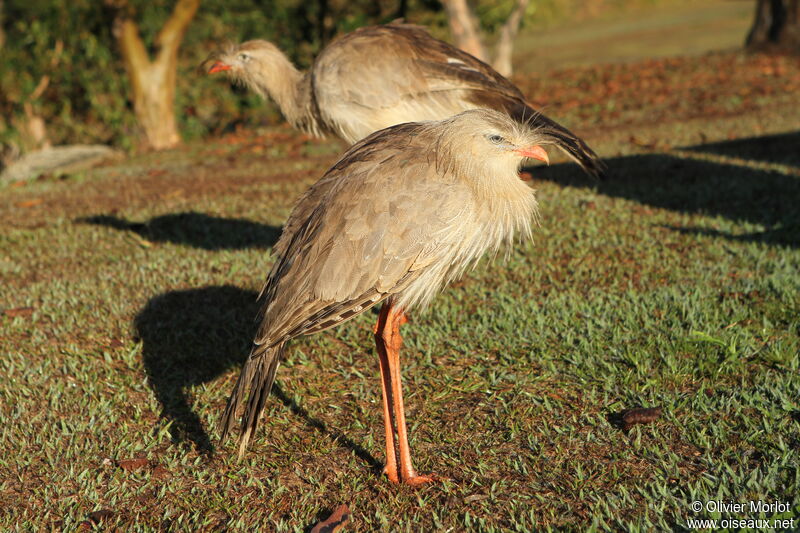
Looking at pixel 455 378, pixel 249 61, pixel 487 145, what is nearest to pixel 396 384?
pixel 455 378

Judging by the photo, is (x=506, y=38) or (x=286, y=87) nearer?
(x=286, y=87)

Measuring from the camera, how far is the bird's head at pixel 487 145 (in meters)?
2.99

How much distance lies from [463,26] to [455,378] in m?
13.6

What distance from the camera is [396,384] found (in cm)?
306

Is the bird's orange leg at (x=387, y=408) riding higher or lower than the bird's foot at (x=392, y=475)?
higher

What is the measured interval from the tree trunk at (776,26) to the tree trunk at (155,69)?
13256 millimetres

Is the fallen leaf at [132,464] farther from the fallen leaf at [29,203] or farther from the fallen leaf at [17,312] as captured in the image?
the fallen leaf at [29,203]

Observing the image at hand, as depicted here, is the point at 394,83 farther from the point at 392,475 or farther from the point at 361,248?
the point at 392,475

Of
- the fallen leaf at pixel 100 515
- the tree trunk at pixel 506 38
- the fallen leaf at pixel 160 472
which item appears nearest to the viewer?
the fallen leaf at pixel 100 515

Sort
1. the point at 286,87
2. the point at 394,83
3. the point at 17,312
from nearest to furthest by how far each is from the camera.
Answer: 1. the point at 17,312
2. the point at 394,83
3. the point at 286,87

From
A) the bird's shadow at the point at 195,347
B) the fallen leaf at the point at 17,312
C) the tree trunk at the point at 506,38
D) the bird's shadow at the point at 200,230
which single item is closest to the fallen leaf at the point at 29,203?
the bird's shadow at the point at 200,230

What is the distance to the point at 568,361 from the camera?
3.77 meters

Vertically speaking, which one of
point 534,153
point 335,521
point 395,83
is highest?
point 395,83

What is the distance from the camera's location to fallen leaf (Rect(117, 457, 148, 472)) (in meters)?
3.17
